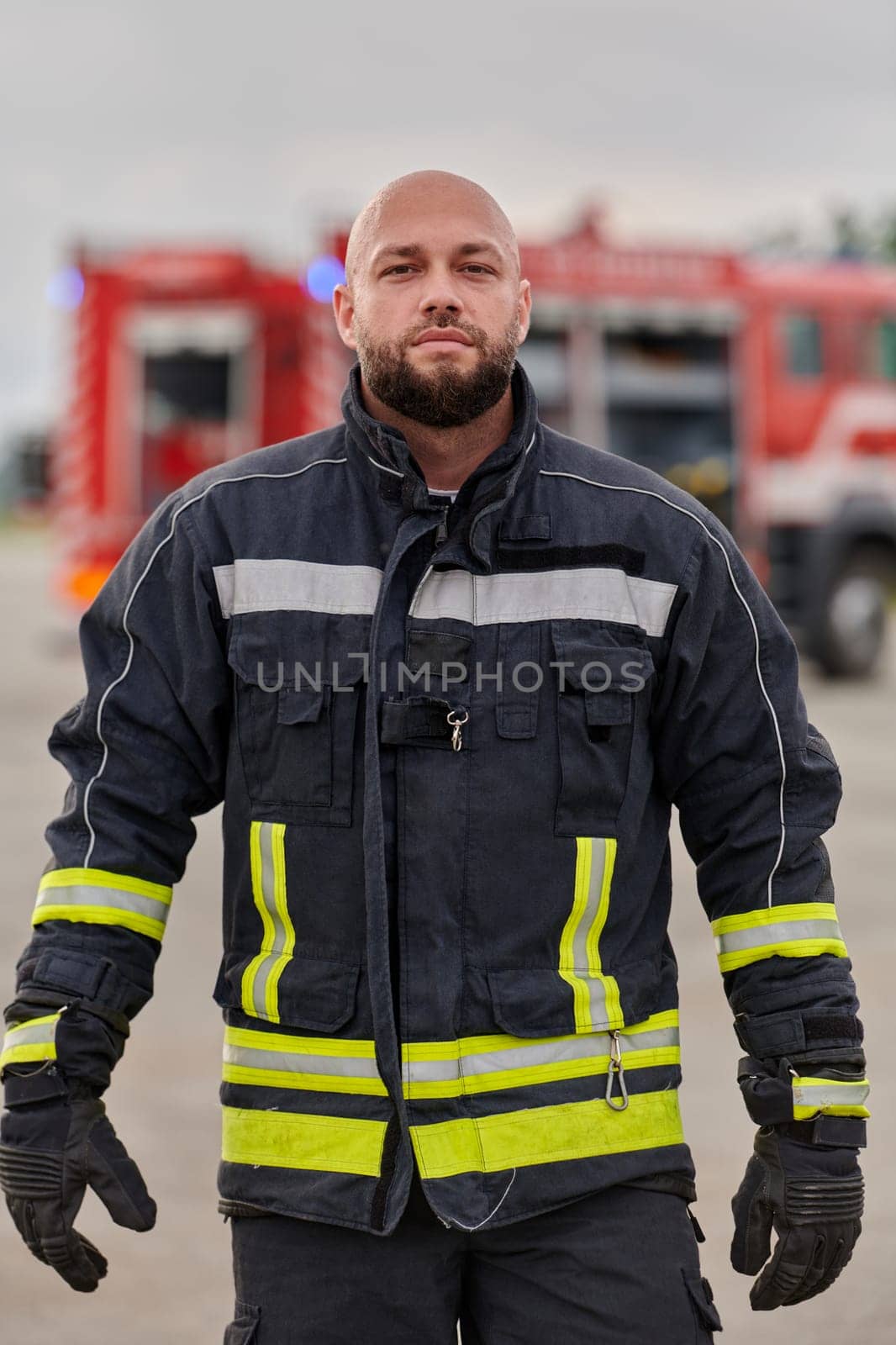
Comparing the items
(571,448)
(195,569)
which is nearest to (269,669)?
(195,569)

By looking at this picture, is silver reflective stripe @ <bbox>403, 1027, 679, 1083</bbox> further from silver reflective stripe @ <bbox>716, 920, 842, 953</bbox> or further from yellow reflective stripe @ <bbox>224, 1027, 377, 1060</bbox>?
silver reflective stripe @ <bbox>716, 920, 842, 953</bbox>

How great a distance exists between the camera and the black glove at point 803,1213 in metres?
2.10

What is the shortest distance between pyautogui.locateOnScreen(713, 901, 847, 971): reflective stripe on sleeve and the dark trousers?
35 centimetres

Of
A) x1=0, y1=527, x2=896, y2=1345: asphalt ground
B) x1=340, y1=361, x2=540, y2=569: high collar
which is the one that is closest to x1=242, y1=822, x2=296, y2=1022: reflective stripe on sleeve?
x1=340, y1=361, x2=540, y2=569: high collar

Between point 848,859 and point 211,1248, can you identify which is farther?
point 848,859

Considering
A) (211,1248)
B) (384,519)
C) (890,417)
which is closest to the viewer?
(384,519)

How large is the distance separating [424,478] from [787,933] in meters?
0.74

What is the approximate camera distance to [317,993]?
2076 mm

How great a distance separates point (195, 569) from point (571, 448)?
53cm

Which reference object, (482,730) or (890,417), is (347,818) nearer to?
(482,730)

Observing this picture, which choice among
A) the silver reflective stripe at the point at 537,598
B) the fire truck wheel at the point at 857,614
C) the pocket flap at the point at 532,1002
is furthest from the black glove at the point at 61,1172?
the fire truck wheel at the point at 857,614

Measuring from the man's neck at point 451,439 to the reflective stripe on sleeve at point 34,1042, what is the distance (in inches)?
33.1

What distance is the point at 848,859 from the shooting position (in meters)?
7.38

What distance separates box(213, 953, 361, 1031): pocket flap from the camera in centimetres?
206
